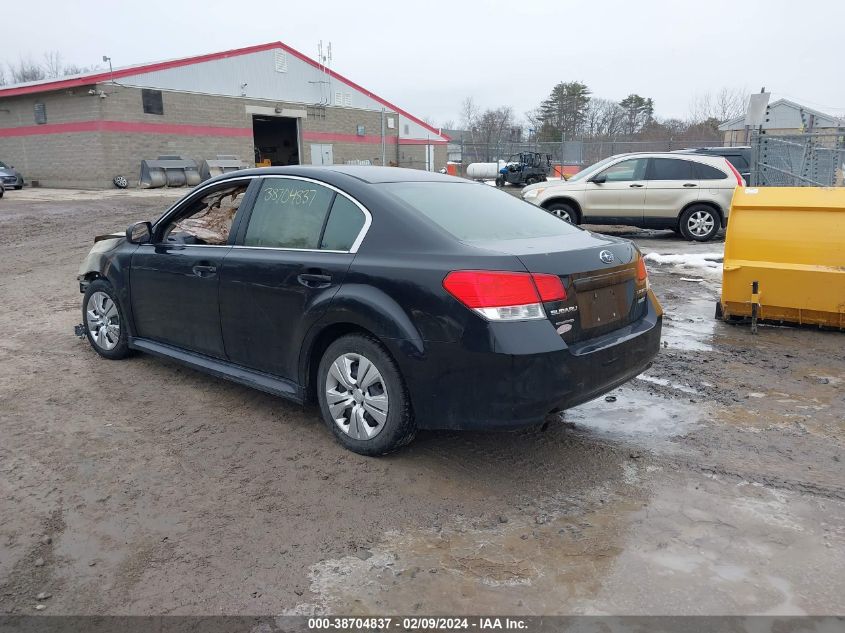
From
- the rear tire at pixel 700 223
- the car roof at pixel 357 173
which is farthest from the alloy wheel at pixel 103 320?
the rear tire at pixel 700 223

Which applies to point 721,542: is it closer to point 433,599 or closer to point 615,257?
point 433,599

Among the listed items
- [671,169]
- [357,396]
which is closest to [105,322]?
[357,396]

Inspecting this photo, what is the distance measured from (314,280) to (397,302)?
64cm

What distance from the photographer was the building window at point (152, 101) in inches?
1104

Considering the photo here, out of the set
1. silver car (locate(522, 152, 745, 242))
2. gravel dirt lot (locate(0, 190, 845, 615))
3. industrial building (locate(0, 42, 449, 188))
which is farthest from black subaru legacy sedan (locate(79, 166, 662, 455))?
industrial building (locate(0, 42, 449, 188))

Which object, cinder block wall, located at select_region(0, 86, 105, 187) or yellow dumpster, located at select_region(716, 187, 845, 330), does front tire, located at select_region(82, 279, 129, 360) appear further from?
cinder block wall, located at select_region(0, 86, 105, 187)

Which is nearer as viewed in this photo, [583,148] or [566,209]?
[566,209]

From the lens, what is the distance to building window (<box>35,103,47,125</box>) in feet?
93.5

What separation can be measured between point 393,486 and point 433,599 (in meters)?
0.94

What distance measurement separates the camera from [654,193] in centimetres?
1283

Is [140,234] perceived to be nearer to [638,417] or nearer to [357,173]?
[357,173]

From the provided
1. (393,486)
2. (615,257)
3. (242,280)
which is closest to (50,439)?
(242,280)

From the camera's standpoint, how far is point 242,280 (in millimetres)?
4273

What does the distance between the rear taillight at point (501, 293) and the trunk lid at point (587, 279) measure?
0.06 metres
